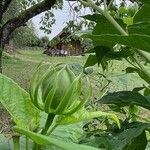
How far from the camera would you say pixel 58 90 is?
0.45 meters

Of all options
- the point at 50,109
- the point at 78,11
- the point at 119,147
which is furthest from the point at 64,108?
the point at 78,11

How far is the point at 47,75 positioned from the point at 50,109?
32 mm

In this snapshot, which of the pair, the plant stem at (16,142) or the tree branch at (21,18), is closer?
the plant stem at (16,142)

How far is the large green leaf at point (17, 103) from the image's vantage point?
0.49m

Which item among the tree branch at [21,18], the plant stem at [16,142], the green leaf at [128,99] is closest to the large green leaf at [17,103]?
the plant stem at [16,142]

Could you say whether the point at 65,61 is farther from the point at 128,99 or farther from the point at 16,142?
the point at 16,142

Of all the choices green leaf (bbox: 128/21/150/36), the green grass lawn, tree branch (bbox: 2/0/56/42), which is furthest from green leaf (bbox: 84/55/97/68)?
tree branch (bbox: 2/0/56/42)

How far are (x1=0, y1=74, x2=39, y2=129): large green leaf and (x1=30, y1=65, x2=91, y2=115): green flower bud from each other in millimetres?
39

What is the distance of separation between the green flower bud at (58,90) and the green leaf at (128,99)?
0.91 ft

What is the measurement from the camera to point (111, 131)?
0.80 m

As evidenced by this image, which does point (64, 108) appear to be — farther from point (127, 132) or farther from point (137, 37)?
point (127, 132)

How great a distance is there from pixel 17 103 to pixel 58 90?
71 mm

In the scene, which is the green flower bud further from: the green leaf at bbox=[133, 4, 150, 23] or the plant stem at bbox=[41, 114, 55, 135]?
the green leaf at bbox=[133, 4, 150, 23]

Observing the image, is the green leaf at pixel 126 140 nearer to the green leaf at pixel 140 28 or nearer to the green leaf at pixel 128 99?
the green leaf at pixel 128 99
